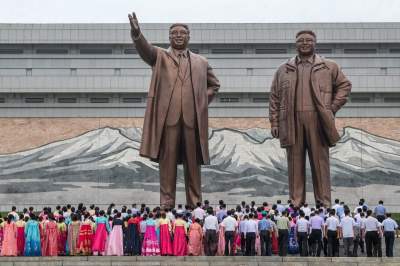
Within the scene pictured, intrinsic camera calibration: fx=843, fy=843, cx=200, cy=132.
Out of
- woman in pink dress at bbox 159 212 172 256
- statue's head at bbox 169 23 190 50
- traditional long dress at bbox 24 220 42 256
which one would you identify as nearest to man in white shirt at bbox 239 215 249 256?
woman in pink dress at bbox 159 212 172 256

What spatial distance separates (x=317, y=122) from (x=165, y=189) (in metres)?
3.31

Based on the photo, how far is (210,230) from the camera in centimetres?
1541

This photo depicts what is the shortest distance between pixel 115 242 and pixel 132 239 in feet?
1.37

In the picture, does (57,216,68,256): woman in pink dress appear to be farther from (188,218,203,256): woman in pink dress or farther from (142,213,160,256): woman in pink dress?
(188,218,203,256): woman in pink dress

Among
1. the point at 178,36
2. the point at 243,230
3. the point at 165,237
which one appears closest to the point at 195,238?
the point at 165,237

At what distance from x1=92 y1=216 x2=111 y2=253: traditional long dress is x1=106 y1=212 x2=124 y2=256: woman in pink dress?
12cm

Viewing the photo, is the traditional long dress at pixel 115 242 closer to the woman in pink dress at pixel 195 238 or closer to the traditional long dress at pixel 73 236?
the traditional long dress at pixel 73 236

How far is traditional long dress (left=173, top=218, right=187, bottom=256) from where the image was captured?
1530 cm

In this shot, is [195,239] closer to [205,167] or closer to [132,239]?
[132,239]

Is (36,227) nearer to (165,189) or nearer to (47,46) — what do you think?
(165,189)

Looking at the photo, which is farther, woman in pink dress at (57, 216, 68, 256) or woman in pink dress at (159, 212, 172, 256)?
woman in pink dress at (57, 216, 68, 256)

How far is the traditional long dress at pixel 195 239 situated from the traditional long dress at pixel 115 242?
1335 millimetres

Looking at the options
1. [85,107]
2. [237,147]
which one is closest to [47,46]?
[85,107]

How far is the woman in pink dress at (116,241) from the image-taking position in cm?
1567
